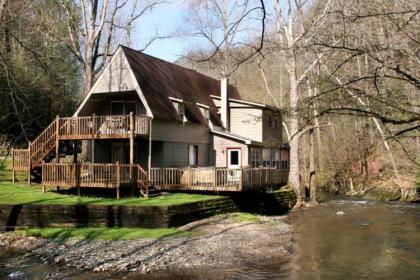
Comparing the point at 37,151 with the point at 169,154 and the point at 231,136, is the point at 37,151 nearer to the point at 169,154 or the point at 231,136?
the point at 169,154

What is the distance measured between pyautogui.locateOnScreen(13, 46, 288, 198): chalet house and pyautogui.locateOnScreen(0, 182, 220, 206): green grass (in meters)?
0.89

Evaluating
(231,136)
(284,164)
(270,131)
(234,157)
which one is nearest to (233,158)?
(234,157)

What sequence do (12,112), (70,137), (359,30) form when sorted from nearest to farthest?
(359,30) → (70,137) → (12,112)

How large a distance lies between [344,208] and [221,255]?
16.2 metres

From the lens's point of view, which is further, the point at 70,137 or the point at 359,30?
the point at 70,137

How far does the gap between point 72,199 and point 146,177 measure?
144 inches

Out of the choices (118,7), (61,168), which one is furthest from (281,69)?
(61,168)

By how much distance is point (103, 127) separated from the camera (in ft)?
84.1

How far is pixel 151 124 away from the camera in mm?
26281

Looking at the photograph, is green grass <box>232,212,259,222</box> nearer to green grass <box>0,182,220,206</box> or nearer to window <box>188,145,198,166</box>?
green grass <box>0,182,220,206</box>

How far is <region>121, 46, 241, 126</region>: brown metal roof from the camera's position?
90.0 feet

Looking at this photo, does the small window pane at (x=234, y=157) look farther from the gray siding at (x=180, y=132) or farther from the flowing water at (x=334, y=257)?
the flowing water at (x=334, y=257)

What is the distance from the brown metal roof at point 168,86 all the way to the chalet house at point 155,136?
0.08 metres

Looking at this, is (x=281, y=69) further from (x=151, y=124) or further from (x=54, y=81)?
(x=151, y=124)
